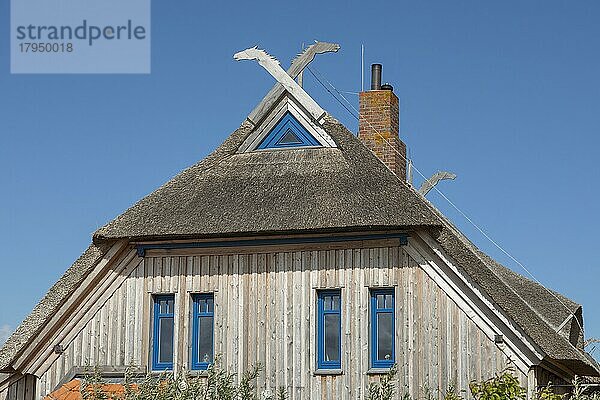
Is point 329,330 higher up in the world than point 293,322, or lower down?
lower down

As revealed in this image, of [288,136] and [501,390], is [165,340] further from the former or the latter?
[501,390]

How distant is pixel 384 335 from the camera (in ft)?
59.5

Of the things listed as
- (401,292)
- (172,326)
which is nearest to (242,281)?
(172,326)

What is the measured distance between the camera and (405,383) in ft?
58.4

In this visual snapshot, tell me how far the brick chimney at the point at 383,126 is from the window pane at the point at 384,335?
5179 millimetres

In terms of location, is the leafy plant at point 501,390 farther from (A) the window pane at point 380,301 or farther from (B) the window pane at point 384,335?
(A) the window pane at point 380,301

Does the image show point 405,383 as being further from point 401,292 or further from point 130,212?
point 130,212

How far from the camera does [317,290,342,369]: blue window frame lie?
59.7 ft

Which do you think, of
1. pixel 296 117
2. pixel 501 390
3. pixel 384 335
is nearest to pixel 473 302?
pixel 384 335

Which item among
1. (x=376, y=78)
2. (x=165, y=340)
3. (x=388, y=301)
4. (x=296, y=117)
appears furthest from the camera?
(x=376, y=78)

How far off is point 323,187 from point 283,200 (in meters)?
0.73

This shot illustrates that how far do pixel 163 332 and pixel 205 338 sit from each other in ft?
2.57

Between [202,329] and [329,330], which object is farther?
[202,329]

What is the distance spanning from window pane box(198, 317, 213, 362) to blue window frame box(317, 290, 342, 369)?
1.94 meters
